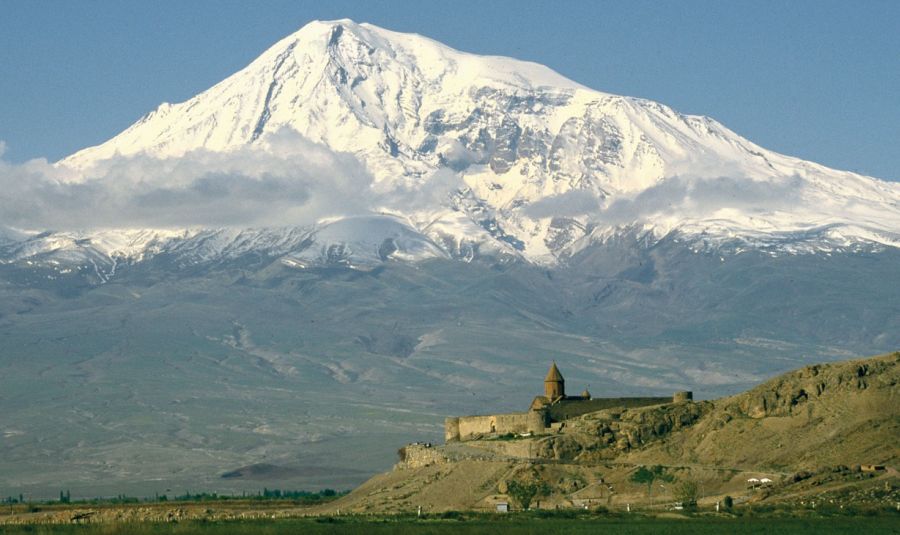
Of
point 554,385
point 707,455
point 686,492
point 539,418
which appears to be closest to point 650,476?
point 686,492

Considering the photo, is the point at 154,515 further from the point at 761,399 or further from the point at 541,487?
the point at 761,399

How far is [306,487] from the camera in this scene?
7215 inches

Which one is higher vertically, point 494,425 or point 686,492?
point 494,425

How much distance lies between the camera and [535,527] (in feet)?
214

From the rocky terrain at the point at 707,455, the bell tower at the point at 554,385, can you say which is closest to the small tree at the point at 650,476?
the rocky terrain at the point at 707,455

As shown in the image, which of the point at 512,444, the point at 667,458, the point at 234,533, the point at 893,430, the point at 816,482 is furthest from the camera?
the point at 512,444

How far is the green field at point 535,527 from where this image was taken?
203 feet

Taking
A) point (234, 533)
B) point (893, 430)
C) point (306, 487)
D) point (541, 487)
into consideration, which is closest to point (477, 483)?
point (541, 487)

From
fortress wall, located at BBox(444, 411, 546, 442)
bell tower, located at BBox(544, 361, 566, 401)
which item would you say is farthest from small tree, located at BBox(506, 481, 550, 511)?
bell tower, located at BBox(544, 361, 566, 401)

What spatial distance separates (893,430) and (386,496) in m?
24.6

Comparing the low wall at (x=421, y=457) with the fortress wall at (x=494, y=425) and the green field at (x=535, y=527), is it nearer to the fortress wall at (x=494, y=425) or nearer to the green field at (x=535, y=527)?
the fortress wall at (x=494, y=425)

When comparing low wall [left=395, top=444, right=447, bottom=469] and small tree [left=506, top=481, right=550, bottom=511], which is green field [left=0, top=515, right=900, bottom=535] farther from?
low wall [left=395, top=444, right=447, bottom=469]

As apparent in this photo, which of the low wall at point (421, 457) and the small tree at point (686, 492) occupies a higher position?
the low wall at point (421, 457)

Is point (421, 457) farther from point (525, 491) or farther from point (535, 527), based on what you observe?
point (535, 527)
